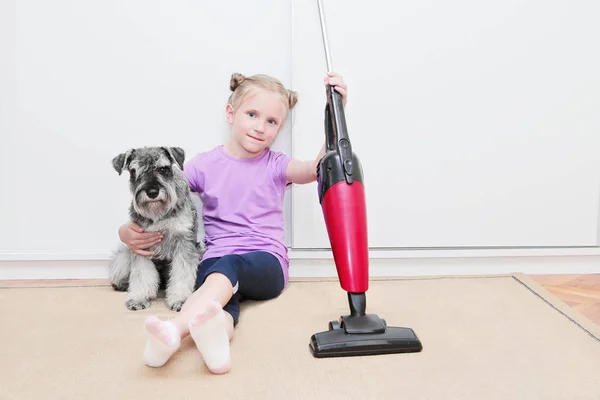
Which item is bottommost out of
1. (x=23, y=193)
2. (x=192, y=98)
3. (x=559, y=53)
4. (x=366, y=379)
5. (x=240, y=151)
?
(x=366, y=379)

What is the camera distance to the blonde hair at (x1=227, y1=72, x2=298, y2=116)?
1.97m

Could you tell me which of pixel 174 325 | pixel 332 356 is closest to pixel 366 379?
pixel 332 356

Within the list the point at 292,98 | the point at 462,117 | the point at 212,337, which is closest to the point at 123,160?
the point at 292,98

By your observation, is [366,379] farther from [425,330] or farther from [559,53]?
[559,53]

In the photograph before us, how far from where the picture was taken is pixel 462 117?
217cm

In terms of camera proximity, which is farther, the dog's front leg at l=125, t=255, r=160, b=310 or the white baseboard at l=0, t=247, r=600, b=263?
the white baseboard at l=0, t=247, r=600, b=263

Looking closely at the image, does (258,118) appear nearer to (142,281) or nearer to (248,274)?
(248,274)

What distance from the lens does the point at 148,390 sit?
4.25ft

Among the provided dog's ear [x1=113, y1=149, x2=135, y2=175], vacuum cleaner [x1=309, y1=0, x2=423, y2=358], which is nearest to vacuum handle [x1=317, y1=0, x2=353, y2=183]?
vacuum cleaner [x1=309, y1=0, x2=423, y2=358]

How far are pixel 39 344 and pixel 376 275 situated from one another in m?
1.23

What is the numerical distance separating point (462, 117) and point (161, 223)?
1173mm

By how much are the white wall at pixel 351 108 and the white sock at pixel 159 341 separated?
89 centimetres

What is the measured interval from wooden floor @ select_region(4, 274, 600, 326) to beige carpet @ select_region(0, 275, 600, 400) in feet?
0.32

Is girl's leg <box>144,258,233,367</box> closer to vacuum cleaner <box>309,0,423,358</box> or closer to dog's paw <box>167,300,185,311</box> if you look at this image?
dog's paw <box>167,300,185,311</box>
